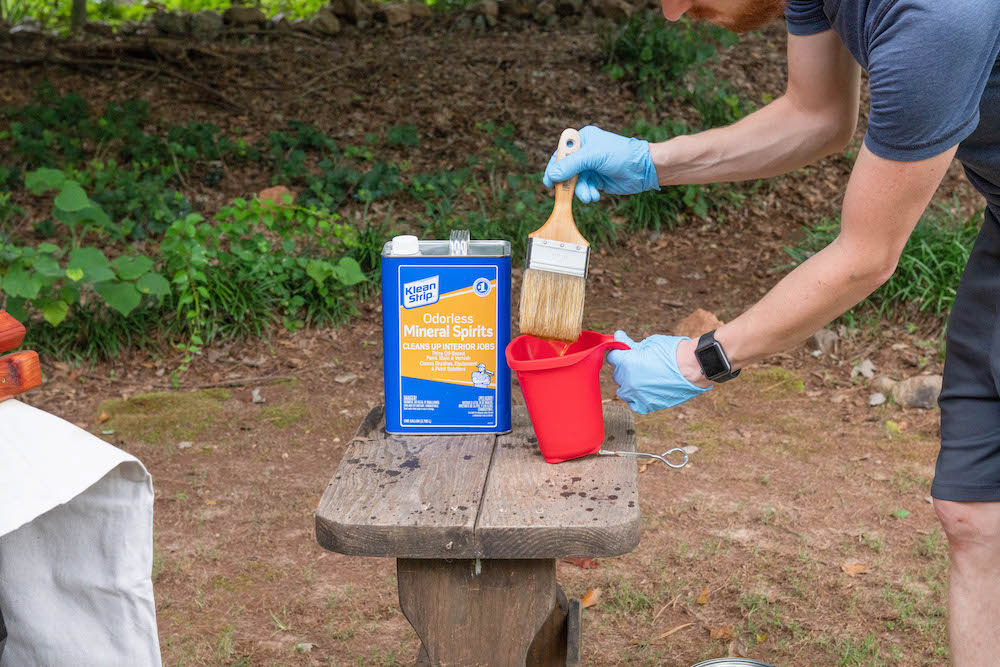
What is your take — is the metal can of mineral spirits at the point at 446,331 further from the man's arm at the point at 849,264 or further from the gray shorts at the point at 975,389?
the gray shorts at the point at 975,389

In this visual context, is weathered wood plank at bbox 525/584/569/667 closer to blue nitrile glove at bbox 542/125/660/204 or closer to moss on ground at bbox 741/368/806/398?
blue nitrile glove at bbox 542/125/660/204

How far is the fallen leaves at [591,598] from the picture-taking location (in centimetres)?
261

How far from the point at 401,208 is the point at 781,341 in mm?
3587

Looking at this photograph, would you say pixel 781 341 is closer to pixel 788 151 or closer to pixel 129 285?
pixel 788 151

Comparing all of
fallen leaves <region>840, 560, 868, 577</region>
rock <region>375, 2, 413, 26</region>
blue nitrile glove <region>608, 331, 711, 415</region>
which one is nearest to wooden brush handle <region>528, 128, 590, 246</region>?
blue nitrile glove <region>608, 331, 711, 415</region>

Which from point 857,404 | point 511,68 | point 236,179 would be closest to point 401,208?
point 236,179

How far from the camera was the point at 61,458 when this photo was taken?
1.21 m

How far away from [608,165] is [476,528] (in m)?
0.87

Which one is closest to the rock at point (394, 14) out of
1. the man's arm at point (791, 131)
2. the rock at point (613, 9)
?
the rock at point (613, 9)

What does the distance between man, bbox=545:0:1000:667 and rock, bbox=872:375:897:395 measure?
6.71 ft

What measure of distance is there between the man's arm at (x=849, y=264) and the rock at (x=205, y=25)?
21.2 ft

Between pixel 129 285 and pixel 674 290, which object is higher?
pixel 129 285

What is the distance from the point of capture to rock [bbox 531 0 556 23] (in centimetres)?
739

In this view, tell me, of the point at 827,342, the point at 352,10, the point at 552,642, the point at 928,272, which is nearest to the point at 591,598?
the point at 552,642
